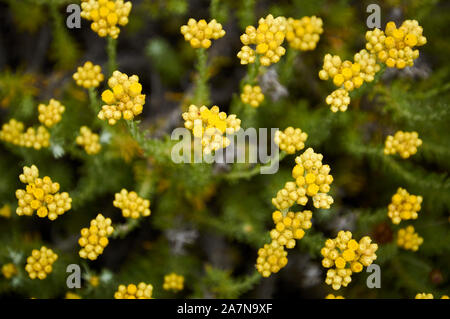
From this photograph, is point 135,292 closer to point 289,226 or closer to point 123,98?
point 289,226

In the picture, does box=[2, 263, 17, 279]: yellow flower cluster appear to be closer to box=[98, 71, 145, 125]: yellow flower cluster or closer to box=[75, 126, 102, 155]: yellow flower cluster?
box=[75, 126, 102, 155]: yellow flower cluster

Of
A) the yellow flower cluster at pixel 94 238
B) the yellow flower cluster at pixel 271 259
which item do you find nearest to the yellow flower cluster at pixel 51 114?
the yellow flower cluster at pixel 94 238

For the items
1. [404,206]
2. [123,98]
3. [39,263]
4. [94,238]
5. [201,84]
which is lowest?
[39,263]

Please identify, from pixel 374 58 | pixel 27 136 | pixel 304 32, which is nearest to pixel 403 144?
pixel 374 58

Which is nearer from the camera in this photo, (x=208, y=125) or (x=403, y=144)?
(x=208, y=125)

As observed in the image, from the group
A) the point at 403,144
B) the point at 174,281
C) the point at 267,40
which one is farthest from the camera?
the point at 174,281

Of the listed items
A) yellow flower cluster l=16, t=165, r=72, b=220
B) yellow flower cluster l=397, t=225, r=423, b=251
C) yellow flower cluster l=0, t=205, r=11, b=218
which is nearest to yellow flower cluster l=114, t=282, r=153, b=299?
yellow flower cluster l=16, t=165, r=72, b=220

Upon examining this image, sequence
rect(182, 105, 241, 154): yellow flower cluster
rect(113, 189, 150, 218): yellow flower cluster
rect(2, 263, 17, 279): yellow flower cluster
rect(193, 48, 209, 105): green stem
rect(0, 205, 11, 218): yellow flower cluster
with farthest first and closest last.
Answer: rect(0, 205, 11, 218): yellow flower cluster → rect(2, 263, 17, 279): yellow flower cluster → rect(193, 48, 209, 105): green stem → rect(113, 189, 150, 218): yellow flower cluster → rect(182, 105, 241, 154): yellow flower cluster
